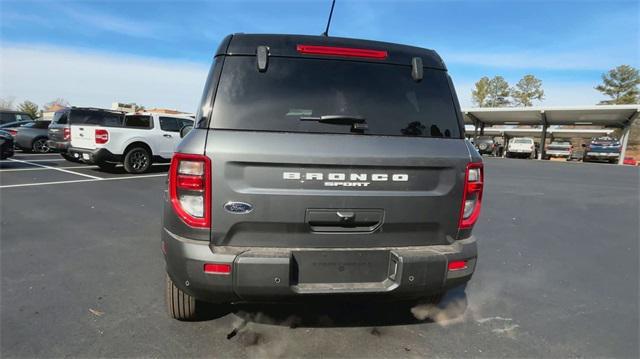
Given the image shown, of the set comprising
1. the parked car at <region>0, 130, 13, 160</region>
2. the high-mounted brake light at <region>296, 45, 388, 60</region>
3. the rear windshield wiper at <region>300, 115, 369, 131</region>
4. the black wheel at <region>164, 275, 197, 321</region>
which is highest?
the high-mounted brake light at <region>296, 45, 388, 60</region>

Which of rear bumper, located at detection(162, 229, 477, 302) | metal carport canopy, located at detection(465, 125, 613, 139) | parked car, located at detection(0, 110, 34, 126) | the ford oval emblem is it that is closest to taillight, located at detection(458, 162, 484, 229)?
rear bumper, located at detection(162, 229, 477, 302)

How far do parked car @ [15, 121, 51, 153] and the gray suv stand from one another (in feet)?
59.0

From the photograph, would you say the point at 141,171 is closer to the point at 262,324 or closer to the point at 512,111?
the point at 262,324

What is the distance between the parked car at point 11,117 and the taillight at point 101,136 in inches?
533

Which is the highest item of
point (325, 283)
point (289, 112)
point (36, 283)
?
point (289, 112)

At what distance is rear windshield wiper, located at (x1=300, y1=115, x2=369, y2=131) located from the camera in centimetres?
221

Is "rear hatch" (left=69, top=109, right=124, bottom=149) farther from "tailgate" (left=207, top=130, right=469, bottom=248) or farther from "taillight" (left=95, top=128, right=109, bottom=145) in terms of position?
"tailgate" (left=207, top=130, right=469, bottom=248)

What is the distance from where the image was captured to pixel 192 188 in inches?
82.3

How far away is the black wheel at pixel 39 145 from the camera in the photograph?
52.3ft

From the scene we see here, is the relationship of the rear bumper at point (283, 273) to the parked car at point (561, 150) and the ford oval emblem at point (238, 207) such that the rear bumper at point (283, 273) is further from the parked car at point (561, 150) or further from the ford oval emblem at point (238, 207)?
the parked car at point (561, 150)

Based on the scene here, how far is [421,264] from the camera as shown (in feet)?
7.29

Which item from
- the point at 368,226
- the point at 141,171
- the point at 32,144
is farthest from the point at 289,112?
the point at 32,144

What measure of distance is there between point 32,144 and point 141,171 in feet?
28.8

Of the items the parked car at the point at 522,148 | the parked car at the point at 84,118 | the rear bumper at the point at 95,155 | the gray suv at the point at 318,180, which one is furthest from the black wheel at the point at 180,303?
the parked car at the point at 522,148
